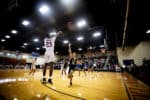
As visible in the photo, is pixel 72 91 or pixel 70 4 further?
pixel 70 4

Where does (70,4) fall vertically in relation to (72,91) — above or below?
above

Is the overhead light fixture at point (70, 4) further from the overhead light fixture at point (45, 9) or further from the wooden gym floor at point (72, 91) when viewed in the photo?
the wooden gym floor at point (72, 91)

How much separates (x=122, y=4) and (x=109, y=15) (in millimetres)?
1201

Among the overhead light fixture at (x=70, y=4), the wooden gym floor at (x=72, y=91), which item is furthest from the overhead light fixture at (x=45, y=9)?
the wooden gym floor at (x=72, y=91)

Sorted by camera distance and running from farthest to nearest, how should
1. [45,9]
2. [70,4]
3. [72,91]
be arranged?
[45,9] → [70,4] → [72,91]

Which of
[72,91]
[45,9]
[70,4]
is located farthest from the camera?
[45,9]

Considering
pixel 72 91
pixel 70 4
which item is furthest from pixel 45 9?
pixel 72 91

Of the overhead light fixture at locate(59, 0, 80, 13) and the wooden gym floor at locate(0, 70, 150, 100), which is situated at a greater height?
the overhead light fixture at locate(59, 0, 80, 13)

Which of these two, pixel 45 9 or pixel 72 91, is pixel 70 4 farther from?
pixel 72 91

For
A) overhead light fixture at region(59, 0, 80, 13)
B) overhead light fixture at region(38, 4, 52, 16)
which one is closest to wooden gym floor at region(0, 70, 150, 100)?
overhead light fixture at region(59, 0, 80, 13)

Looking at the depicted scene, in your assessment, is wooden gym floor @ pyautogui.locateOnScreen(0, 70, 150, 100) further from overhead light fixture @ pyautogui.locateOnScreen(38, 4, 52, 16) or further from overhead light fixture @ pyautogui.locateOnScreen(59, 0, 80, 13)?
overhead light fixture @ pyautogui.locateOnScreen(38, 4, 52, 16)

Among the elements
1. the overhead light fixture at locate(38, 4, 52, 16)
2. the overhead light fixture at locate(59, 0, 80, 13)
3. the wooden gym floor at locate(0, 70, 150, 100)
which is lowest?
the wooden gym floor at locate(0, 70, 150, 100)

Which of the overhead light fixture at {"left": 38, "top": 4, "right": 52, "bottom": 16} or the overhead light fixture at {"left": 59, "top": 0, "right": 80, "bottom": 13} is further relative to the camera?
the overhead light fixture at {"left": 38, "top": 4, "right": 52, "bottom": 16}

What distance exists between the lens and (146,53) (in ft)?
39.9
